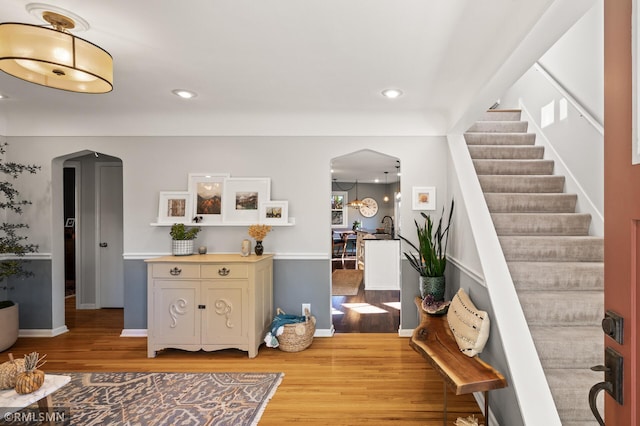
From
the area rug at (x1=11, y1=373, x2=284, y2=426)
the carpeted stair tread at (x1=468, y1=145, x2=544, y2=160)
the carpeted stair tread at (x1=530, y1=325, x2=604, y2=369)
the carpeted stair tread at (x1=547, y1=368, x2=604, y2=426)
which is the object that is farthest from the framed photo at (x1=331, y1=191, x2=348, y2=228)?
the carpeted stair tread at (x1=547, y1=368, x2=604, y2=426)

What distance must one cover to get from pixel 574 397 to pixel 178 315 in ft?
9.87

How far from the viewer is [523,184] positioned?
312 cm

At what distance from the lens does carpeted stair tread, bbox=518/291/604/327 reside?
7.04ft

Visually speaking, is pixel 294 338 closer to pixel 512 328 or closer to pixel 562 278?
pixel 512 328

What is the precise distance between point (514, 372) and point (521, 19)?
5.64 feet

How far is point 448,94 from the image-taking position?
3.00m

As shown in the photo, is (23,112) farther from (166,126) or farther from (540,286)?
(540,286)

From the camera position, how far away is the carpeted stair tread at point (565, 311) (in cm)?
215

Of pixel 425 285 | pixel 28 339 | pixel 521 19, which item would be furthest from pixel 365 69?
pixel 28 339

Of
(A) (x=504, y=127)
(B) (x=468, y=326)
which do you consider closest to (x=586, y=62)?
(A) (x=504, y=127)

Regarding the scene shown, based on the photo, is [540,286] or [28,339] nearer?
[540,286]

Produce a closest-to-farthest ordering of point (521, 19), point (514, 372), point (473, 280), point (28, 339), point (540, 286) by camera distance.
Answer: point (521, 19), point (514, 372), point (540, 286), point (473, 280), point (28, 339)

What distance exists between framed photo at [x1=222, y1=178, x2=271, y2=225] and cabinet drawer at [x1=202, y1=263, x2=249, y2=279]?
681 millimetres

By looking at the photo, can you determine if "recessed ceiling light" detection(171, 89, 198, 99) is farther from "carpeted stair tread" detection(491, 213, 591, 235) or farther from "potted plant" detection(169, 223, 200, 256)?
"carpeted stair tread" detection(491, 213, 591, 235)
